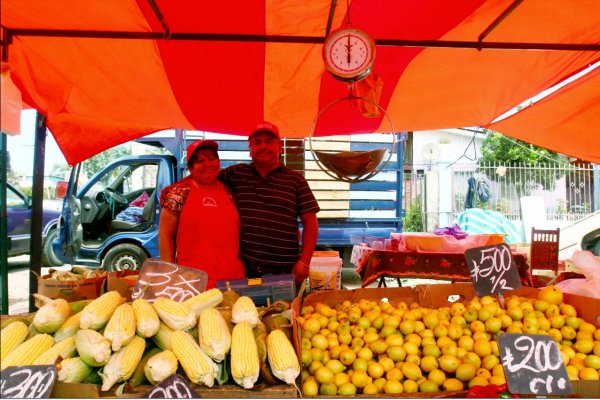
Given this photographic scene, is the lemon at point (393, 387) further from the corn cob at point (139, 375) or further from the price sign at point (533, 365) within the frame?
the corn cob at point (139, 375)

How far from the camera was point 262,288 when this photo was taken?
2234 millimetres

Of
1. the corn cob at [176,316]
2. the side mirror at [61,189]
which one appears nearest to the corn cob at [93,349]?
the corn cob at [176,316]

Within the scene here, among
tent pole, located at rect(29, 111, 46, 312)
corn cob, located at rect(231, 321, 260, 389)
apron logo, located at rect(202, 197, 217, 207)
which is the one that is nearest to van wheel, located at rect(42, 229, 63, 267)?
tent pole, located at rect(29, 111, 46, 312)

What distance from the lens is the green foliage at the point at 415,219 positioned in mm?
12656

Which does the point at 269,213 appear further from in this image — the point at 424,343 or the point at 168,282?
the point at 424,343

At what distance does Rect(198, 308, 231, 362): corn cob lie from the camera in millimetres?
1430

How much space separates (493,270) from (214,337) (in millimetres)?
1450

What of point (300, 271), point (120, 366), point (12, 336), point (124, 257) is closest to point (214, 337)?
point (120, 366)

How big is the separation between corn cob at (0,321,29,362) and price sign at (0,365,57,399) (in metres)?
0.13

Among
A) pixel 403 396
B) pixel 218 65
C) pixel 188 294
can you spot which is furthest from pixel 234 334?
pixel 218 65

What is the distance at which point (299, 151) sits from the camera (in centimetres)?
623

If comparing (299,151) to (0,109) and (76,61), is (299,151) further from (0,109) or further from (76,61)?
(0,109)

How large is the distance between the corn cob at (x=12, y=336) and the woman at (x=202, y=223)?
1.22 meters

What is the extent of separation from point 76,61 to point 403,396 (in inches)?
117
